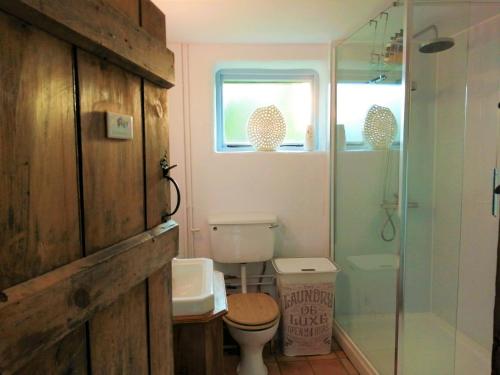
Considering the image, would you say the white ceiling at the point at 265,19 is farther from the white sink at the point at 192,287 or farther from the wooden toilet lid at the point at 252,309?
the wooden toilet lid at the point at 252,309

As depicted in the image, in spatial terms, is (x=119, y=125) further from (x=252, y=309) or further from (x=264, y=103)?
(x=264, y=103)

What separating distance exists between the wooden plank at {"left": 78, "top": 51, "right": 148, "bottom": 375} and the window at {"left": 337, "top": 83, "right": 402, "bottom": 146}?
1.41 metres

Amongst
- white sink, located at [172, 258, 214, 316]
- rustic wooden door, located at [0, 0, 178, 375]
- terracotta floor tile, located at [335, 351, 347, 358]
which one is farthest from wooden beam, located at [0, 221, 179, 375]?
terracotta floor tile, located at [335, 351, 347, 358]

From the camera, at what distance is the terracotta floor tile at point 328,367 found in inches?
75.9

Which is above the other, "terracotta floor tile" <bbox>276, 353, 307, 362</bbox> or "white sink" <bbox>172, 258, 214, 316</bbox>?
"white sink" <bbox>172, 258, 214, 316</bbox>

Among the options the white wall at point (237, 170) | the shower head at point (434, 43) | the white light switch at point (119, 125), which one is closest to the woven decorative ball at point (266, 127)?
the white wall at point (237, 170)

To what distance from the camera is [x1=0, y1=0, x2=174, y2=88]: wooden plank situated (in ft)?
1.50

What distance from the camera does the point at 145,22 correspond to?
2.58ft

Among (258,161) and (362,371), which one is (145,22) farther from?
(362,371)

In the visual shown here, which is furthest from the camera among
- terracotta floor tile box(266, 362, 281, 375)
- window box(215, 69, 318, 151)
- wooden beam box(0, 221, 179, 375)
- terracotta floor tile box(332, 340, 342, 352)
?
window box(215, 69, 318, 151)

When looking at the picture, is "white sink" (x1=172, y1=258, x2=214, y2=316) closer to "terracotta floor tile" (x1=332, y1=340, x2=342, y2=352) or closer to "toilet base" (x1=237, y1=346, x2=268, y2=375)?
"toilet base" (x1=237, y1=346, x2=268, y2=375)

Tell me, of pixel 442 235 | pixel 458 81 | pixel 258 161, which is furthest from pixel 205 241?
pixel 458 81

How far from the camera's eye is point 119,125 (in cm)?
67

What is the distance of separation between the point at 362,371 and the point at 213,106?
1902mm
